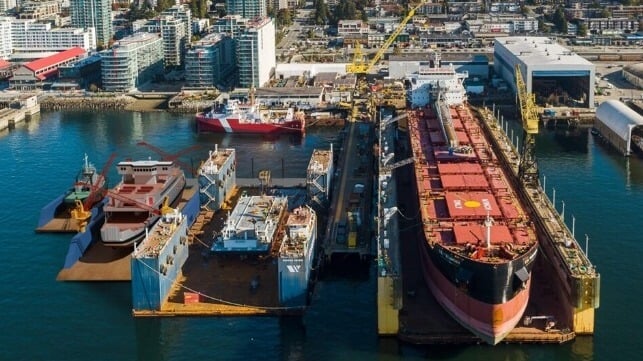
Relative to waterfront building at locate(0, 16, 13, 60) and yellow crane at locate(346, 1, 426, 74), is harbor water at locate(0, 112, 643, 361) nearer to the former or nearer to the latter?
yellow crane at locate(346, 1, 426, 74)

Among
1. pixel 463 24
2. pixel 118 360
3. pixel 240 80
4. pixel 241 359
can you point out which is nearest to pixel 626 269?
pixel 241 359

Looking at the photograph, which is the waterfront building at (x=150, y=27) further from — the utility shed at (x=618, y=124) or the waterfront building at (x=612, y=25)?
the utility shed at (x=618, y=124)

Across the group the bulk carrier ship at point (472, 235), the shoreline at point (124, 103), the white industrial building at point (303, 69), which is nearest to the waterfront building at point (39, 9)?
the shoreline at point (124, 103)

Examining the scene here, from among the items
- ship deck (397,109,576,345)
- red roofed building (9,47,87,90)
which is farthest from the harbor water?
red roofed building (9,47,87,90)

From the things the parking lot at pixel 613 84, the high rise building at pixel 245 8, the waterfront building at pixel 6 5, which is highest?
the waterfront building at pixel 6 5

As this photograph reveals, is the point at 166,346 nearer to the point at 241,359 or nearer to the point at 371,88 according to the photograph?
the point at 241,359

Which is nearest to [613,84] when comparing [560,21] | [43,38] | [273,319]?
[560,21]
